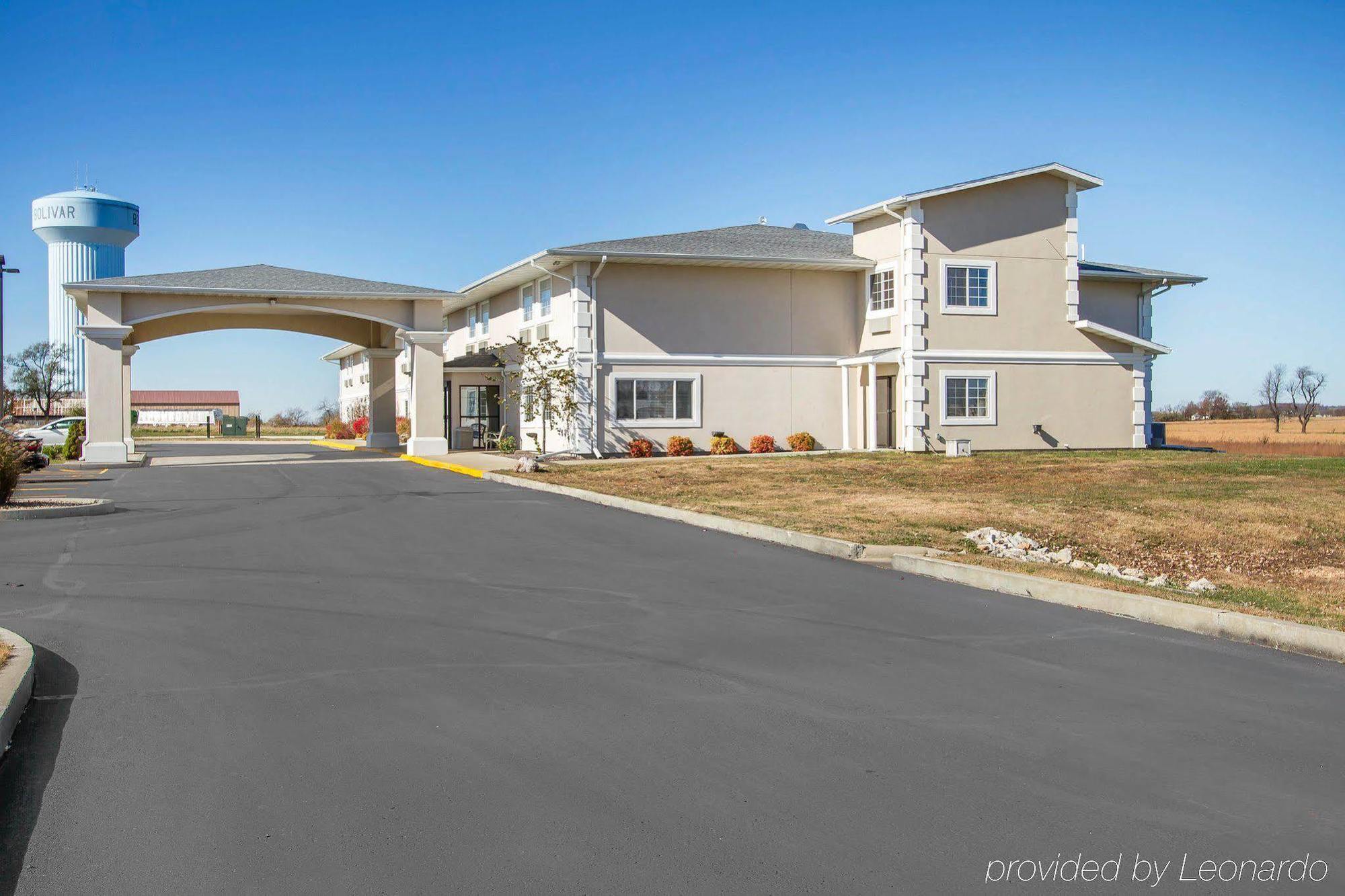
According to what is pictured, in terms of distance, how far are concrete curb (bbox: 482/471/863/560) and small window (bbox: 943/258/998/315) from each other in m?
13.8

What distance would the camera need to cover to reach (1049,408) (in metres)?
31.0

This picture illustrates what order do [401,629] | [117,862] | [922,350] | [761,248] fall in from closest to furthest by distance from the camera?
[117,862], [401,629], [922,350], [761,248]

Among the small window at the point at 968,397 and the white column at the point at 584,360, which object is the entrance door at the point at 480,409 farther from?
the small window at the point at 968,397

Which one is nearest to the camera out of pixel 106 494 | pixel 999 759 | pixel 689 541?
pixel 999 759

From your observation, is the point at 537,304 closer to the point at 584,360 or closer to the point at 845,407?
the point at 584,360

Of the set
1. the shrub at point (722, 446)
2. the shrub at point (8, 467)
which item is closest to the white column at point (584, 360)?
the shrub at point (722, 446)

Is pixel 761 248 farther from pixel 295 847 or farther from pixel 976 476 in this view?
pixel 295 847

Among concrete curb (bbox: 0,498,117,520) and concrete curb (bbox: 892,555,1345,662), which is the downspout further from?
concrete curb (bbox: 892,555,1345,662)

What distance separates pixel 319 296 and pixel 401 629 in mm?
24553

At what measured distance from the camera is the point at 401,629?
8359mm

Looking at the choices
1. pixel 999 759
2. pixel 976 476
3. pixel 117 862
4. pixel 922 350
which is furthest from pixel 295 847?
pixel 922 350

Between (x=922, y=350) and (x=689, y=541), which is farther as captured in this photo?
(x=922, y=350)

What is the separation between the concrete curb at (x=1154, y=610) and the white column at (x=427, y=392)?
22.7 metres

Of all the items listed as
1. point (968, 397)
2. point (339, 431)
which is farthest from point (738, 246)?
point (339, 431)
